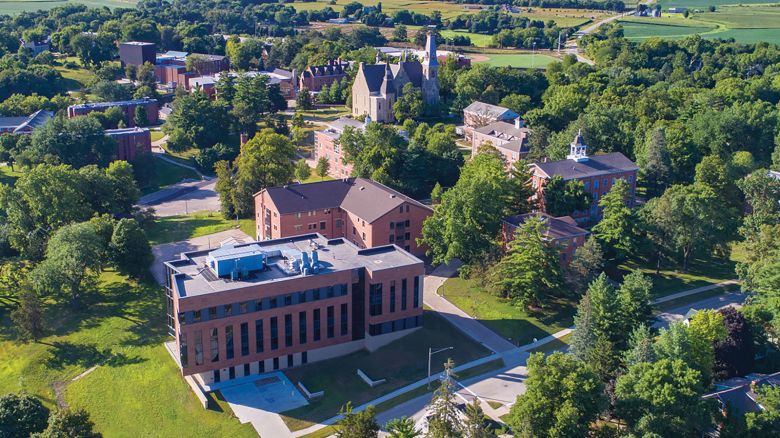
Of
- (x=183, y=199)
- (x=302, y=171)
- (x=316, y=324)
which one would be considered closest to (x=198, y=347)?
(x=316, y=324)

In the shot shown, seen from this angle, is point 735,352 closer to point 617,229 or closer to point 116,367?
point 617,229

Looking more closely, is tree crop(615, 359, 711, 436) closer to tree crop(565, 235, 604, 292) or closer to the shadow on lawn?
tree crop(565, 235, 604, 292)

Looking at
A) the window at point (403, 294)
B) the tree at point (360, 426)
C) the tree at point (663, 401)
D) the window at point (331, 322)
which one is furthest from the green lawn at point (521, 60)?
the tree at point (360, 426)

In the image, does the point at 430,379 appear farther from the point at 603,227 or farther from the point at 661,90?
the point at 661,90

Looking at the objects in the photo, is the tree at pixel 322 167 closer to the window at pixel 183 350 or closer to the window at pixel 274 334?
the window at pixel 274 334

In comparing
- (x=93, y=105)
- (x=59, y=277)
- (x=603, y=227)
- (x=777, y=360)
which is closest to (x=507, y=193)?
(x=603, y=227)
